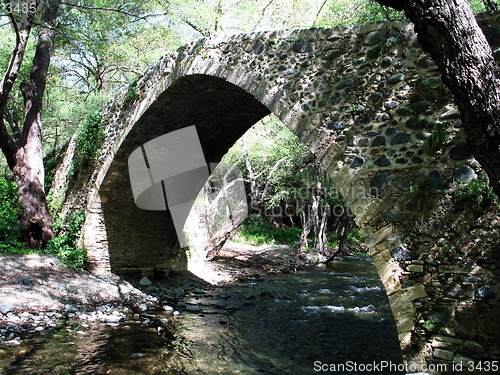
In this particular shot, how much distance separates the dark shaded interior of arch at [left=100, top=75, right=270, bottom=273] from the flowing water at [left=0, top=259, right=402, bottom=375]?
166 centimetres

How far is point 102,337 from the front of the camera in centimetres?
500

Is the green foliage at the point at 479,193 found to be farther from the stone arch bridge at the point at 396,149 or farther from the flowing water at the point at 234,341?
the flowing water at the point at 234,341

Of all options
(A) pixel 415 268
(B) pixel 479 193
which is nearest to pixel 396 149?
(B) pixel 479 193

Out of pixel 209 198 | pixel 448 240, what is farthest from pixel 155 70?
pixel 209 198

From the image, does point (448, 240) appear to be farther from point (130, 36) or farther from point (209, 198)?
point (209, 198)

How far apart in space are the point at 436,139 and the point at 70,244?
7028 mm

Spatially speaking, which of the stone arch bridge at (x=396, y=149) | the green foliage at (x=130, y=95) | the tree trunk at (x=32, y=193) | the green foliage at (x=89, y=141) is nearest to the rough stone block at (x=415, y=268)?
the stone arch bridge at (x=396, y=149)

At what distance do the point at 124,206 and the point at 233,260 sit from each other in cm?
463

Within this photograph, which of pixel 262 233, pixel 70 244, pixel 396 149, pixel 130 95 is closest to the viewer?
pixel 396 149

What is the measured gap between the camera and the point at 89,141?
770cm

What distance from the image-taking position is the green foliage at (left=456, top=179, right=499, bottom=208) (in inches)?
111

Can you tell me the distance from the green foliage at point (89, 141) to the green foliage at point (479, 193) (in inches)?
251

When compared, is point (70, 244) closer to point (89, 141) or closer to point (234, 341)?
point (89, 141)

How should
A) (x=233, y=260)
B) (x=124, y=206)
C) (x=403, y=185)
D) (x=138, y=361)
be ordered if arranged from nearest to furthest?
(x=403, y=185) → (x=138, y=361) → (x=124, y=206) → (x=233, y=260)
